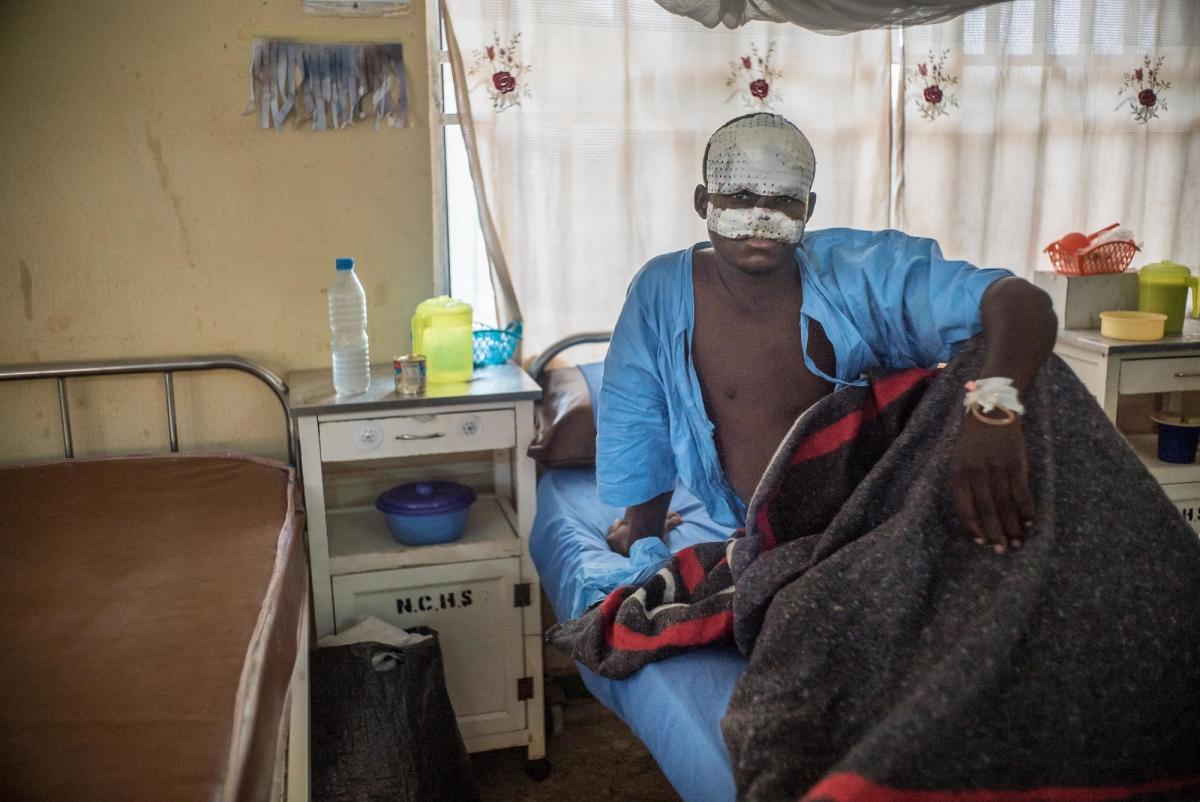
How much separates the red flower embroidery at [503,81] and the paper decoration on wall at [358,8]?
300 millimetres

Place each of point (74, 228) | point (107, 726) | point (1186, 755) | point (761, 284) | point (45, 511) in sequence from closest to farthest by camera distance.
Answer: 1. point (1186, 755)
2. point (107, 726)
3. point (761, 284)
4. point (45, 511)
5. point (74, 228)

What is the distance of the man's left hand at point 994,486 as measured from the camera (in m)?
1.46

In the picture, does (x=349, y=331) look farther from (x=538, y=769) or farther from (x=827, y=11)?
(x=827, y=11)

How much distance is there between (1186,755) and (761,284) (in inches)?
45.9

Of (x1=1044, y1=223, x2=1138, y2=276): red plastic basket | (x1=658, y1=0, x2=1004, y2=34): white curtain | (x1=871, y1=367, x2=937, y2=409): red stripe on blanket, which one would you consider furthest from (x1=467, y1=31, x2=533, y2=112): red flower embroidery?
(x1=1044, y1=223, x2=1138, y2=276): red plastic basket

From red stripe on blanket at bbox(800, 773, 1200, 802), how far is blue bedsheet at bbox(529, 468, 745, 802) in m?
0.26

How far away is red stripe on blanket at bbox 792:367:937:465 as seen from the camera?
1.77 m

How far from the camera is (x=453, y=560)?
2.61 m

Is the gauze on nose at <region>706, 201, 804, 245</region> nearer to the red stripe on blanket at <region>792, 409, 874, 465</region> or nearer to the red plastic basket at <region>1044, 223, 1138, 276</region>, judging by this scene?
the red stripe on blanket at <region>792, 409, 874, 465</region>

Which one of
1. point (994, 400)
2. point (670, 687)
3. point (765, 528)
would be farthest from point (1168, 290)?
point (670, 687)

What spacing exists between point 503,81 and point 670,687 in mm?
1805

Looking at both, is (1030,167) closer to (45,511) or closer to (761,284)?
(761,284)

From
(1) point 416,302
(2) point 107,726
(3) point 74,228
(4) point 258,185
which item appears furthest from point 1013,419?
(3) point 74,228

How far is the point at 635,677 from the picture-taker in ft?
5.74
